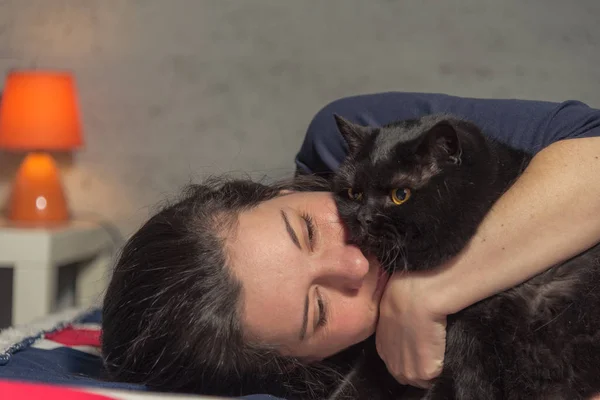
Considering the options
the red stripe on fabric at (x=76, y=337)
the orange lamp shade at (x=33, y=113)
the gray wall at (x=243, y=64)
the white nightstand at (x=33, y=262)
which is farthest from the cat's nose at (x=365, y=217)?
the orange lamp shade at (x=33, y=113)

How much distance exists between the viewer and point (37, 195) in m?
2.76

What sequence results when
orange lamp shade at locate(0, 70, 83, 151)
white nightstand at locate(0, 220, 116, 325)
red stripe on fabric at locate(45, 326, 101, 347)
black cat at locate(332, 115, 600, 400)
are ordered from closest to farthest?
black cat at locate(332, 115, 600, 400) < red stripe on fabric at locate(45, 326, 101, 347) < white nightstand at locate(0, 220, 116, 325) < orange lamp shade at locate(0, 70, 83, 151)

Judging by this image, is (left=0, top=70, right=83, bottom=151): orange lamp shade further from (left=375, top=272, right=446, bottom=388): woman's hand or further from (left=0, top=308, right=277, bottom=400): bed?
(left=375, top=272, right=446, bottom=388): woman's hand

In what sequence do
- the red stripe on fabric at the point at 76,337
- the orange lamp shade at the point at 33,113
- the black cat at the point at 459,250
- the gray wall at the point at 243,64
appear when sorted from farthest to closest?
1. the gray wall at the point at 243,64
2. the orange lamp shade at the point at 33,113
3. the red stripe on fabric at the point at 76,337
4. the black cat at the point at 459,250

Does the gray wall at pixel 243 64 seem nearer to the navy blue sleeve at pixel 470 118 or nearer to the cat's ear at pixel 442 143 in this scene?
the navy blue sleeve at pixel 470 118

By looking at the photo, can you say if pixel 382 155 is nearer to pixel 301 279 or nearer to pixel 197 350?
pixel 301 279

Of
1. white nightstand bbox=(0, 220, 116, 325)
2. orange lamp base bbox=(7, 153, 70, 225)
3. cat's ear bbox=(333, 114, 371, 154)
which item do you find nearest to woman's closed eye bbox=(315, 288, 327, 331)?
cat's ear bbox=(333, 114, 371, 154)

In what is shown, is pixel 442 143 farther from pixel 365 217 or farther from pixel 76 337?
pixel 76 337

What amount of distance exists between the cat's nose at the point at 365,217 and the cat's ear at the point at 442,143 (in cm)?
12

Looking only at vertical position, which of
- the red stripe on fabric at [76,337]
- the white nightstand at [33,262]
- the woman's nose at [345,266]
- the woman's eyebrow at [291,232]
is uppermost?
the woman's eyebrow at [291,232]

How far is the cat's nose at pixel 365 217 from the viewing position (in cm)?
111

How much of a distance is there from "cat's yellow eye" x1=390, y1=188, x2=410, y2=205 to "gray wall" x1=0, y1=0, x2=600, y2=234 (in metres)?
1.76

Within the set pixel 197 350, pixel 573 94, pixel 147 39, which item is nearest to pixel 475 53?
pixel 573 94

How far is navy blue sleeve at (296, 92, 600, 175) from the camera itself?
1.27 m
